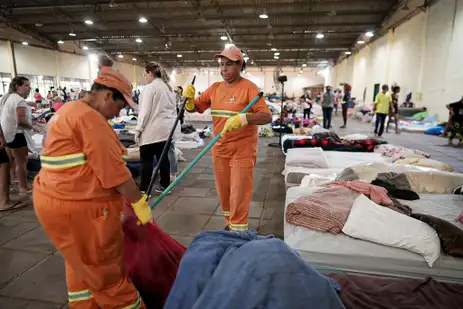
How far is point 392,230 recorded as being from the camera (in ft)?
7.33

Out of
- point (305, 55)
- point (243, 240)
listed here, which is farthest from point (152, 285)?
point (305, 55)

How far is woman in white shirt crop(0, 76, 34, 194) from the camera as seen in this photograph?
3.98 m

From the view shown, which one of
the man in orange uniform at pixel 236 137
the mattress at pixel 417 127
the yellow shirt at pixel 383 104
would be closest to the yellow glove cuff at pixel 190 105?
the man in orange uniform at pixel 236 137

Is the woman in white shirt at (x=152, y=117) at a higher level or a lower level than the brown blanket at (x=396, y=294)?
higher

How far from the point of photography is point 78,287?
1.72m

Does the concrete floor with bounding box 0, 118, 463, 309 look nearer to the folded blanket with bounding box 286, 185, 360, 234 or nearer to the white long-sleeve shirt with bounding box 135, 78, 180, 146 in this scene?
the folded blanket with bounding box 286, 185, 360, 234

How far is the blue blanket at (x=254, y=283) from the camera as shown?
1021 mm

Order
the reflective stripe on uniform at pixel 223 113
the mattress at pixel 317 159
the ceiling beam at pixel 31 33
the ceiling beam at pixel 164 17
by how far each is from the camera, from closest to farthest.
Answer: the reflective stripe on uniform at pixel 223 113, the mattress at pixel 317 159, the ceiling beam at pixel 164 17, the ceiling beam at pixel 31 33

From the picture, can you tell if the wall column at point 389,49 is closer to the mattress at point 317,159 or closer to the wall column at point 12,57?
the mattress at point 317,159

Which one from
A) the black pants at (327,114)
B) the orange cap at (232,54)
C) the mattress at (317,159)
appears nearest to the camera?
the orange cap at (232,54)

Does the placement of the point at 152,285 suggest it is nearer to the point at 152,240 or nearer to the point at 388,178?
the point at 152,240

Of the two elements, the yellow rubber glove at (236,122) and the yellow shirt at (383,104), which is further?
the yellow shirt at (383,104)

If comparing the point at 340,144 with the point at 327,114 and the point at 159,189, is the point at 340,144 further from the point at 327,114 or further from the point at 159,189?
the point at 327,114

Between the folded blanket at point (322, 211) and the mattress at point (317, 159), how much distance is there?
1.47 m
